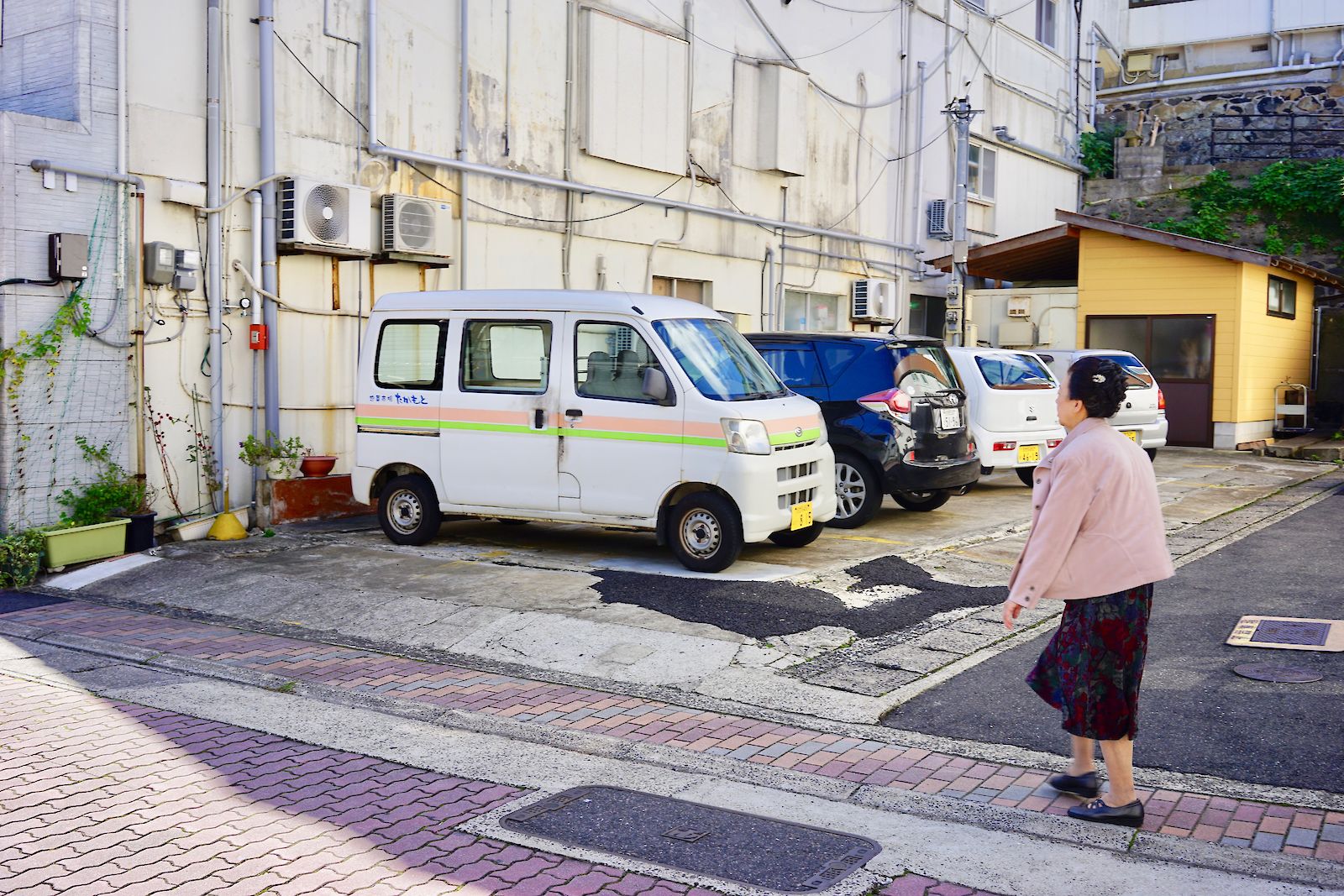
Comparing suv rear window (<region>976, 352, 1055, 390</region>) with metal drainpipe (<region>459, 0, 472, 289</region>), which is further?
metal drainpipe (<region>459, 0, 472, 289</region>)

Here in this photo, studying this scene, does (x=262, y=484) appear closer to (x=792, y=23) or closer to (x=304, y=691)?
(x=304, y=691)

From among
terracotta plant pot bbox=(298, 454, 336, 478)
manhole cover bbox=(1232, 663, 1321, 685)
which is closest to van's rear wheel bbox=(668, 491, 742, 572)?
manhole cover bbox=(1232, 663, 1321, 685)

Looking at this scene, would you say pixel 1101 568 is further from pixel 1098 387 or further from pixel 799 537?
pixel 799 537

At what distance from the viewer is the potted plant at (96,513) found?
995 centimetres

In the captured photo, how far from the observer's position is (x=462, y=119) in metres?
13.7

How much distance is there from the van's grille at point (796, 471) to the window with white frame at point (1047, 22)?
20201 mm

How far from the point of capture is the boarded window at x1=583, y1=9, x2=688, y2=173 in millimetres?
15273

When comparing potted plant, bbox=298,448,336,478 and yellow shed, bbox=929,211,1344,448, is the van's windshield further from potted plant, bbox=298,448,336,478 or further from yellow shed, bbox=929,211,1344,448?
yellow shed, bbox=929,211,1344,448

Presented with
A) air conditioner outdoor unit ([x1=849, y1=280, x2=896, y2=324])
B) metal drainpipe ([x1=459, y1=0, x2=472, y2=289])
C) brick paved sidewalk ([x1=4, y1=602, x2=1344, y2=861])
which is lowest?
brick paved sidewalk ([x1=4, y1=602, x2=1344, y2=861])

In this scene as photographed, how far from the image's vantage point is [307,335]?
1248 centimetres

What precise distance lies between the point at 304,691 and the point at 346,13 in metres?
8.23

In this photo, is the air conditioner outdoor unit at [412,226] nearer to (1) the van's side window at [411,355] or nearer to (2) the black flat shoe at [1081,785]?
(1) the van's side window at [411,355]

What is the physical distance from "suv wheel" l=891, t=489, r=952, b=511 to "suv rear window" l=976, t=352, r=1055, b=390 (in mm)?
1484

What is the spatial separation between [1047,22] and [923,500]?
18387 millimetres
